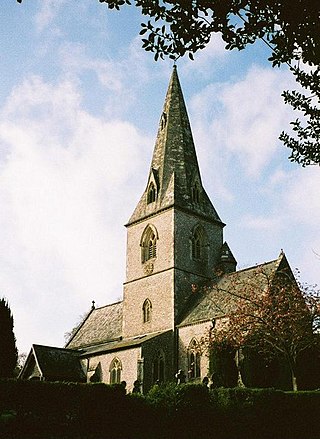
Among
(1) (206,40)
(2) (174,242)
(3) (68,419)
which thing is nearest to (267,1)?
(1) (206,40)

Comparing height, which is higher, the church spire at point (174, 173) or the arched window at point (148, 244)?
the church spire at point (174, 173)

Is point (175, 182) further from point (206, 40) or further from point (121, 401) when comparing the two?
point (206, 40)

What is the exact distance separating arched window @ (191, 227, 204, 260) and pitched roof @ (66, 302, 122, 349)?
26.5 ft

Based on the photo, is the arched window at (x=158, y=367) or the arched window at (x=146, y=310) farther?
the arched window at (x=146, y=310)

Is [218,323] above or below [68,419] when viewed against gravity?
above

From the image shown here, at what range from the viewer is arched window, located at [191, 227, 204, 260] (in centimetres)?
3834

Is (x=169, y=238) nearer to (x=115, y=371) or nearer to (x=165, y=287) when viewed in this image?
(x=165, y=287)

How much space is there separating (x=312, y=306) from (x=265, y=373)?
4.98m

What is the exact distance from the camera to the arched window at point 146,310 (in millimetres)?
37125

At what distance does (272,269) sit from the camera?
3266 centimetres

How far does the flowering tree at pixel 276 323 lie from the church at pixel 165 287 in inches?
120

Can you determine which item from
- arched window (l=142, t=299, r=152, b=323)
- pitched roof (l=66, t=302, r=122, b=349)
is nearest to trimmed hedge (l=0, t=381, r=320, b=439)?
arched window (l=142, t=299, r=152, b=323)

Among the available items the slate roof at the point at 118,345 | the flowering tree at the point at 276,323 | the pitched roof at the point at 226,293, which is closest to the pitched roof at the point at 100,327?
the slate roof at the point at 118,345

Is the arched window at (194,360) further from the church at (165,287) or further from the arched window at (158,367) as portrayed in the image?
the arched window at (158,367)
